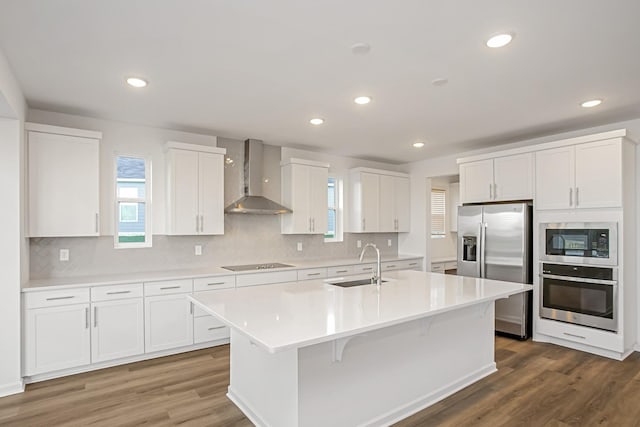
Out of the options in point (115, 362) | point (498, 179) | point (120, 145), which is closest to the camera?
point (115, 362)

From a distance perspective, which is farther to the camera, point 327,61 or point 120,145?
point 120,145

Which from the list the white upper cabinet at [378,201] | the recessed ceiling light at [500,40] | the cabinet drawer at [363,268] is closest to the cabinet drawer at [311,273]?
the cabinet drawer at [363,268]

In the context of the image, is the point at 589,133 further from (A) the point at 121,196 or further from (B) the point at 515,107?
(A) the point at 121,196

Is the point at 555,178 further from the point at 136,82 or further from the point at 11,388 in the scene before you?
the point at 11,388

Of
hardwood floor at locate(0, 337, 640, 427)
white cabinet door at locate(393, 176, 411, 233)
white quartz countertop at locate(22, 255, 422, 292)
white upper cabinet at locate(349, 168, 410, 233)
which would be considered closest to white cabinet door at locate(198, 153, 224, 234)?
white quartz countertop at locate(22, 255, 422, 292)

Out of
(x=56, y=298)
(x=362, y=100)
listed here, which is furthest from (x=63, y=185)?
(x=362, y=100)

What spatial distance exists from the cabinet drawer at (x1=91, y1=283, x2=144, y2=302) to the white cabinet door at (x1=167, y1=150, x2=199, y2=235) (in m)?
0.76

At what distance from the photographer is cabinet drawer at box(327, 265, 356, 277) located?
195 inches

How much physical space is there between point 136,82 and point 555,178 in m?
4.30

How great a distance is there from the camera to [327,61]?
2529 mm

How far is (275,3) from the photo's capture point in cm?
186

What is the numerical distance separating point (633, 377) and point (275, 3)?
4190mm

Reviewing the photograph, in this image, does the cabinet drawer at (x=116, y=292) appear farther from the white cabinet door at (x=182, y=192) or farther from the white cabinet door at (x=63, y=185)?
the white cabinet door at (x=182, y=192)

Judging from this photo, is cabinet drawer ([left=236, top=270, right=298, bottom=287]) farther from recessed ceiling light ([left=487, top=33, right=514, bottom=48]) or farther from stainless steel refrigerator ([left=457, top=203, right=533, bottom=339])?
recessed ceiling light ([left=487, top=33, right=514, bottom=48])
